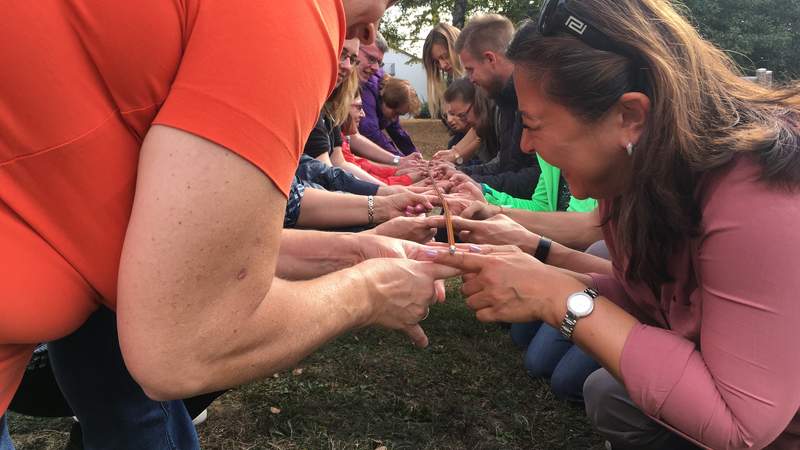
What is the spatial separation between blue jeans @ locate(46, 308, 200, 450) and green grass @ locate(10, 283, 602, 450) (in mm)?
1141

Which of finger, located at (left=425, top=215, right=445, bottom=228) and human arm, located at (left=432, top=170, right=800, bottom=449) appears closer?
human arm, located at (left=432, top=170, right=800, bottom=449)

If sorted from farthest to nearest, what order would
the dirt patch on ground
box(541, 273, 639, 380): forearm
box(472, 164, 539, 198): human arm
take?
the dirt patch on ground → box(472, 164, 539, 198): human arm → box(541, 273, 639, 380): forearm

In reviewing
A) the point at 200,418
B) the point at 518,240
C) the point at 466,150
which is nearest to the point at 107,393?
the point at 200,418

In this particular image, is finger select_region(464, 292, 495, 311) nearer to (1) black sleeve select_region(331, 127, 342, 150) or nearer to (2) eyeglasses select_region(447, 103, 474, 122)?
(1) black sleeve select_region(331, 127, 342, 150)

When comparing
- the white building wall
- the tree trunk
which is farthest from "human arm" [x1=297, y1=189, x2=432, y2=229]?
the white building wall

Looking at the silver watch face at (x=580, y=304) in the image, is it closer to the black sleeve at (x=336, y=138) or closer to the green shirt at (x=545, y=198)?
the green shirt at (x=545, y=198)

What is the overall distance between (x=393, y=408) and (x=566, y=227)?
1380 millimetres

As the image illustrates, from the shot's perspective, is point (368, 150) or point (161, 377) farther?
point (368, 150)

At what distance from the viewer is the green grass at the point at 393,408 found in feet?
9.09

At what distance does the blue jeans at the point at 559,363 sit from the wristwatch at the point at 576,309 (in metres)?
1.23

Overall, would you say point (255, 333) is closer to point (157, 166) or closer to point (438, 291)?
point (157, 166)

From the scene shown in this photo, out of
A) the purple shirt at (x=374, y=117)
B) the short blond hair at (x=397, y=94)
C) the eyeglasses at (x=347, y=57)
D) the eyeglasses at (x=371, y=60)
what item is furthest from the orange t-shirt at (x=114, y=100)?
the short blond hair at (x=397, y=94)

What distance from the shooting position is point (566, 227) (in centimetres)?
334

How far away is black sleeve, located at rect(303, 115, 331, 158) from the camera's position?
431cm
